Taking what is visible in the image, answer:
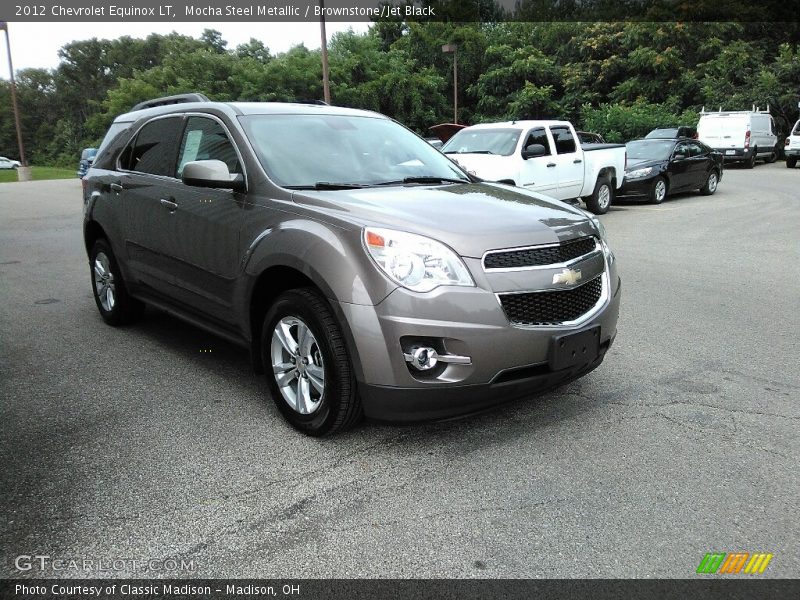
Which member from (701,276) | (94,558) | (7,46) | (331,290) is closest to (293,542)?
(94,558)

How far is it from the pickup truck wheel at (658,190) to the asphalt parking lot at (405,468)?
1060 cm

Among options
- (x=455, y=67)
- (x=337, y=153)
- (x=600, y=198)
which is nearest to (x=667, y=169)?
(x=600, y=198)

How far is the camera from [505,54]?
151 ft

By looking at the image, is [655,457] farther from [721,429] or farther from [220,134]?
[220,134]

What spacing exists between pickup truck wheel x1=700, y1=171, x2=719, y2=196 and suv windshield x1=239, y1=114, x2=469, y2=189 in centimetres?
1450

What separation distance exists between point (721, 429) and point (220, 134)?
3453 millimetres

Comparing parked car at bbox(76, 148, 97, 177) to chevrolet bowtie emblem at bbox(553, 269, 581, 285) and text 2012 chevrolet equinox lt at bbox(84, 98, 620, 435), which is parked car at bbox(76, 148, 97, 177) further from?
chevrolet bowtie emblem at bbox(553, 269, 581, 285)

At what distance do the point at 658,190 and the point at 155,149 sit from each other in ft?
43.5

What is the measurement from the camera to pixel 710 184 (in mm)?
17797

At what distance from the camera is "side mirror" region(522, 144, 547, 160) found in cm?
1201

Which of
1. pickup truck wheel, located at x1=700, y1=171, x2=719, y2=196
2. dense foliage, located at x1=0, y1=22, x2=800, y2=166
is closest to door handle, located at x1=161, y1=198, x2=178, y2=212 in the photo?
pickup truck wheel, located at x1=700, y1=171, x2=719, y2=196

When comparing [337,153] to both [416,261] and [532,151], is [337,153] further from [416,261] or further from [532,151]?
[532,151]

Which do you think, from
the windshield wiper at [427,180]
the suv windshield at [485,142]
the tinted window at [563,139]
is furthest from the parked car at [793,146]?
the windshield wiper at [427,180]

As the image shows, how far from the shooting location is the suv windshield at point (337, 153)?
4227mm
